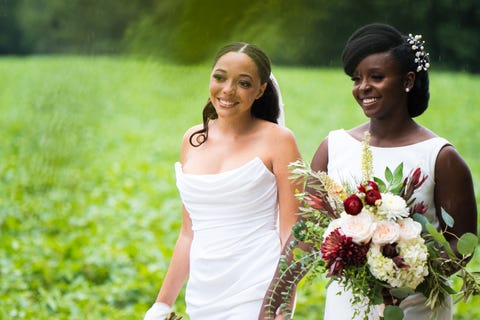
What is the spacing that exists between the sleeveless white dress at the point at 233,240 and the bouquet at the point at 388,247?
1.34ft

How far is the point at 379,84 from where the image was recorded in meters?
2.27

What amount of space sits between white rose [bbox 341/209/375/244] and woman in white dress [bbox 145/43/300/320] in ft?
1.47

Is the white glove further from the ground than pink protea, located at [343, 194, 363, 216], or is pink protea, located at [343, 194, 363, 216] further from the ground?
pink protea, located at [343, 194, 363, 216]

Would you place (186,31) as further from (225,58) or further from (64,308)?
(64,308)

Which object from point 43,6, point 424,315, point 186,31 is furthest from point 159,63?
point 424,315

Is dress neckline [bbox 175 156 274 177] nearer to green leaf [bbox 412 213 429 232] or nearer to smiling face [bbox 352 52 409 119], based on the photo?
smiling face [bbox 352 52 409 119]

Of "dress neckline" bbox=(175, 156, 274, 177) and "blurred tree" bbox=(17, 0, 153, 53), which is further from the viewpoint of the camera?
"dress neckline" bbox=(175, 156, 274, 177)

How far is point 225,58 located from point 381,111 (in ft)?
1.76

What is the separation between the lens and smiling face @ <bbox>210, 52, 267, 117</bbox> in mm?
2453

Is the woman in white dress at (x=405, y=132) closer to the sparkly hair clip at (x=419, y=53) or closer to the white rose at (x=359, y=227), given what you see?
the sparkly hair clip at (x=419, y=53)

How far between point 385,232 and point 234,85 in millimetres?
785

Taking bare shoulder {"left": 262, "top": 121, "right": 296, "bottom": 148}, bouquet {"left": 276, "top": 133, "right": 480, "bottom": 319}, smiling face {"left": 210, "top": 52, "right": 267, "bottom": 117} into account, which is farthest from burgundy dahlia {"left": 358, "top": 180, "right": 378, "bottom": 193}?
smiling face {"left": 210, "top": 52, "right": 267, "bottom": 117}

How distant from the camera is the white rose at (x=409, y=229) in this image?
76.9 inches

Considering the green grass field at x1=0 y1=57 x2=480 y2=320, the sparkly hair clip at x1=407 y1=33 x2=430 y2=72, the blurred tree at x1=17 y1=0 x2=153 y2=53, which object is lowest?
the green grass field at x1=0 y1=57 x2=480 y2=320
